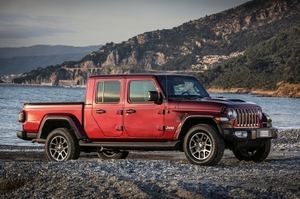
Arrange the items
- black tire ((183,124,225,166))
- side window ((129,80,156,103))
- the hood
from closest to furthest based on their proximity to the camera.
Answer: black tire ((183,124,225,166)) < the hood < side window ((129,80,156,103))

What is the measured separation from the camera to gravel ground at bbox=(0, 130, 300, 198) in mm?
9609

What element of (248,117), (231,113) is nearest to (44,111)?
(231,113)

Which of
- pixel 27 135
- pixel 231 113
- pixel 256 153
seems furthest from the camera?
pixel 27 135

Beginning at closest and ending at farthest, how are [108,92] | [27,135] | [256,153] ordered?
[108,92] < [256,153] < [27,135]

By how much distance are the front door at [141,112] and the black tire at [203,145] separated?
0.67 metres

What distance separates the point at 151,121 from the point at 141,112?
0.28m

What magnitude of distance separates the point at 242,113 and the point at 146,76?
7.00 feet

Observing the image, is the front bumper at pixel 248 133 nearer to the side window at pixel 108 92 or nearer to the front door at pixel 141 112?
the front door at pixel 141 112

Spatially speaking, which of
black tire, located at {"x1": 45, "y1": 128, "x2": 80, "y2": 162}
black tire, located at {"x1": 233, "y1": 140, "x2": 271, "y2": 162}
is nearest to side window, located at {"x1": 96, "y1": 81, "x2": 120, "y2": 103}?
black tire, located at {"x1": 45, "y1": 128, "x2": 80, "y2": 162}

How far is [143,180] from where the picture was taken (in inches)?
416

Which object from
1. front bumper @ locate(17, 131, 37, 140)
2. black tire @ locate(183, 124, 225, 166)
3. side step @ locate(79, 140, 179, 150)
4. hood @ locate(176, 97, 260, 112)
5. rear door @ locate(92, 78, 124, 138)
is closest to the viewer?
black tire @ locate(183, 124, 225, 166)

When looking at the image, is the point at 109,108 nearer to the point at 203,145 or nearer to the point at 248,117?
the point at 203,145

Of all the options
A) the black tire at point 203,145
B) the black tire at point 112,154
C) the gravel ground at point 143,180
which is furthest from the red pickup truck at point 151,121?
the black tire at point 112,154

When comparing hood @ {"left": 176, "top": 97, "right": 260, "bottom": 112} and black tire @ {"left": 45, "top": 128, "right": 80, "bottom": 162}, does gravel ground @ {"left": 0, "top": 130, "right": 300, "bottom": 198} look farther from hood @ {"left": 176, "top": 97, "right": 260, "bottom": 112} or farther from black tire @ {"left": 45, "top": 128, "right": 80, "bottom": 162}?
black tire @ {"left": 45, "top": 128, "right": 80, "bottom": 162}
